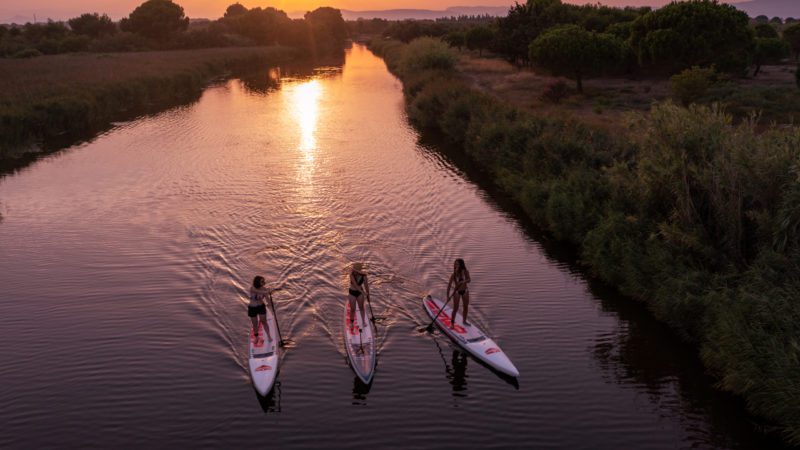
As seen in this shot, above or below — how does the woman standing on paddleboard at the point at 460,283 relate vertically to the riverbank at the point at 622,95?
below

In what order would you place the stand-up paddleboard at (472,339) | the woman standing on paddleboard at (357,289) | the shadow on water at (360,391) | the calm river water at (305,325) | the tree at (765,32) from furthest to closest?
the tree at (765,32) → the woman standing on paddleboard at (357,289) → the stand-up paddleboard at (472,339) → the shadow on water at (360,391) → the calm river water at (305,325)

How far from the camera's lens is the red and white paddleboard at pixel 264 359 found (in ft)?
53.3

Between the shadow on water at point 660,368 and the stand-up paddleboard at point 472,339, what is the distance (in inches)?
108

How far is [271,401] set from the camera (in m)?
16.0

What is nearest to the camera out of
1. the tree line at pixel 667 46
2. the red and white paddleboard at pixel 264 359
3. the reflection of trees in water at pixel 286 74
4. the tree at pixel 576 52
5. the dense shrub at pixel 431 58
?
the red and white paddleboard at pixel 264 359

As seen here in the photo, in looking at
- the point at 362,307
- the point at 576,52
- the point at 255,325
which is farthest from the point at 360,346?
the point at 576,52

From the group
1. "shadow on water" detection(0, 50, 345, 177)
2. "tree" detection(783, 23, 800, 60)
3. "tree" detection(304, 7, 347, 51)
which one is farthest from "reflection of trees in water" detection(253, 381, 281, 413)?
"tree" detection(304, 7, 347, 51)

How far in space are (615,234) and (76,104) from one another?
44.5m

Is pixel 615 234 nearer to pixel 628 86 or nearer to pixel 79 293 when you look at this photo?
pixel 79 293

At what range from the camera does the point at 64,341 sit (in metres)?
18.9

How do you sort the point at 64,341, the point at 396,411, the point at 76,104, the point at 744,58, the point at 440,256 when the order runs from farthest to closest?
the point at 744,58 → the point at 76,104 → the point at 440,256 → the point at 64,341 → the point at 396,411

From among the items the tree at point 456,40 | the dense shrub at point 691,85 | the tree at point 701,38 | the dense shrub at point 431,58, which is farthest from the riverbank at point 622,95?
the tree at point 456,40

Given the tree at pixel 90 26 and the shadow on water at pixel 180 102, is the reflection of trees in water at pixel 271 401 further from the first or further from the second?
A: the tree at pixel 90 26

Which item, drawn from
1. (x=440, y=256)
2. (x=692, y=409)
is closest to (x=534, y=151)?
(x=440, y=256)
